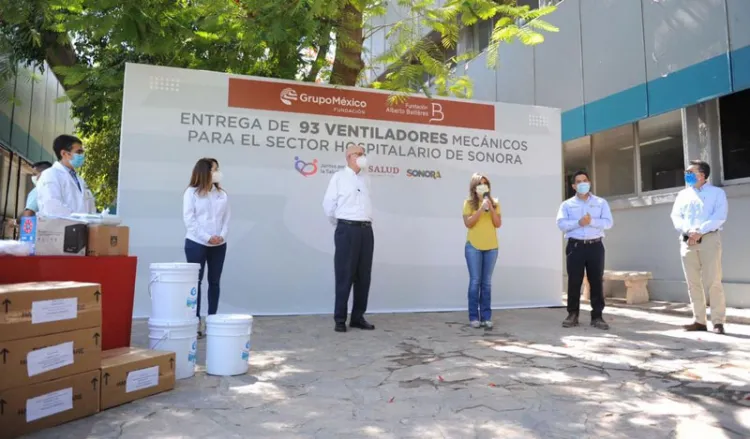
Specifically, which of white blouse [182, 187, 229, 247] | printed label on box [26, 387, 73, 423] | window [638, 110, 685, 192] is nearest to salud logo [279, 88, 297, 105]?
white blouse [182, 187, 229, 247]

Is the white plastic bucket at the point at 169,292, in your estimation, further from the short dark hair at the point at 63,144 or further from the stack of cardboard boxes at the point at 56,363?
the short dark hair at the point at 63,144

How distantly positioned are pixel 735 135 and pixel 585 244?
3.55 metres

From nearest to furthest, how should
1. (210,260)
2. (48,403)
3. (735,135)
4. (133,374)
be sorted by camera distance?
(48,403), (133,374), (210,260), (735,135)

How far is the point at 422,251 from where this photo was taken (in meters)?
7.04

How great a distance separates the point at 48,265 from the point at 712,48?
8.35 meters

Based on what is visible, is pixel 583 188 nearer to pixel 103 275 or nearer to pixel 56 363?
pixel 103 275

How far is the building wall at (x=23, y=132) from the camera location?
11.8 m

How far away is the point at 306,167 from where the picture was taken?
662cm

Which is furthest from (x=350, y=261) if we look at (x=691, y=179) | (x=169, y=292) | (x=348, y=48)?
(x=691, y=179)

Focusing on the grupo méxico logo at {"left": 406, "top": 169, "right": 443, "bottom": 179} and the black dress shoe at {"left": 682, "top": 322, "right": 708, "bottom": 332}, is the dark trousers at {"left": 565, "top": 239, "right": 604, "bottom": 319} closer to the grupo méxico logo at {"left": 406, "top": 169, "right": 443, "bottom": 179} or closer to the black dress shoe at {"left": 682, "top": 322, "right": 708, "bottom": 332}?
the black dress shoe at {"left": 682, "top": 322, "right": 708, "bottom": 332}

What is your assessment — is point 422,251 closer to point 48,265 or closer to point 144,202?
point 144,202

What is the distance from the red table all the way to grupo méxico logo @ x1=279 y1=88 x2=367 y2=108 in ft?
11.6

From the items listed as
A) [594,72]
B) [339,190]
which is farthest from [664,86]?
[339,190]

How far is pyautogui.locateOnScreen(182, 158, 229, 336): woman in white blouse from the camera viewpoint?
4832 mm
